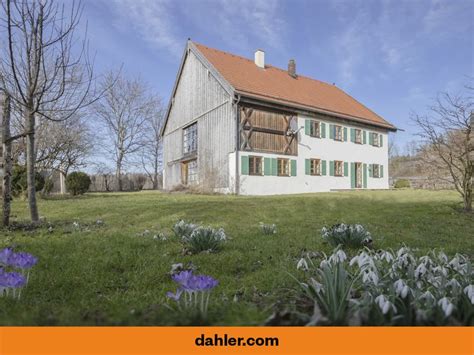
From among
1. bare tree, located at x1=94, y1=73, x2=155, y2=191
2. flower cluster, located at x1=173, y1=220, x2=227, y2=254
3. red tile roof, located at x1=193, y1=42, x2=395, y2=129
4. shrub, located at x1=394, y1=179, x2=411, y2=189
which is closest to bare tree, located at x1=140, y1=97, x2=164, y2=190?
bare tree, located at x1=94, y1=73, x2=155, y2=191

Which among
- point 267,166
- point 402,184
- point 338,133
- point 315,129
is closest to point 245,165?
point 267,166

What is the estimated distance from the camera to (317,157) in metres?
23.7

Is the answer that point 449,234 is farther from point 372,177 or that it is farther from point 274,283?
point 372,177

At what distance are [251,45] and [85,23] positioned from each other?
21.0m

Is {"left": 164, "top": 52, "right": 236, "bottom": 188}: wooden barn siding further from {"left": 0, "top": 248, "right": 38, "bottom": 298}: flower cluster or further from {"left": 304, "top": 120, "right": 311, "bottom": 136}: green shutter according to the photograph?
{"left": 0, "top": 248, "right": 38, "bottom": 298}: flower cluster

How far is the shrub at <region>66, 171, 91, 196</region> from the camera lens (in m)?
18.8

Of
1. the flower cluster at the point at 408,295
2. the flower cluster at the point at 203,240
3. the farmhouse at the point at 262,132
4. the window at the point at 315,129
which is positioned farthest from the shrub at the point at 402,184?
the flower cluster at the point at 408,295

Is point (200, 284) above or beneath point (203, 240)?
above

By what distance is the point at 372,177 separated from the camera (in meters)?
27.8
